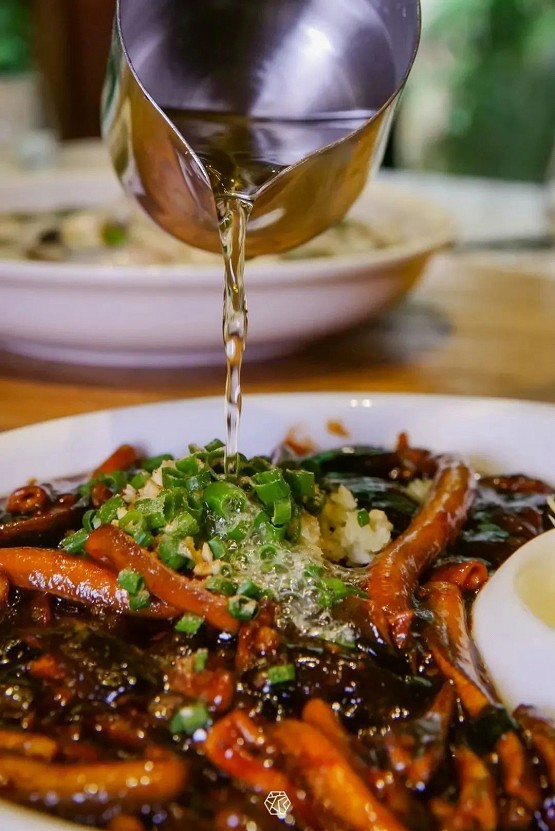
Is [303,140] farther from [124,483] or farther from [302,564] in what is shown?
[302,564]

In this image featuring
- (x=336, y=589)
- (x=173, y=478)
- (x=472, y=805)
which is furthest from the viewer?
(x=173, y=478)

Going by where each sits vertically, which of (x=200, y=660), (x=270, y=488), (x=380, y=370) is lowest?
(x=380, y=370)

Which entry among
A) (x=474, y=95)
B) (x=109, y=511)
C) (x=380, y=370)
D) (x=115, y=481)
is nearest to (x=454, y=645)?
(x=109, y=511)

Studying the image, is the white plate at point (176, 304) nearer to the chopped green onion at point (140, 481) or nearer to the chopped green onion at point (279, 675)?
the chopped green onion at point (140, 481)

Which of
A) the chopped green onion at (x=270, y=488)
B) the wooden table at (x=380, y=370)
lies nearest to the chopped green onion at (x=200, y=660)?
the chopped green onion at (x=270, y=488)

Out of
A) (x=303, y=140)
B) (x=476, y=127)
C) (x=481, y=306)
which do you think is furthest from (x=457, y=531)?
(x=476, y=127)

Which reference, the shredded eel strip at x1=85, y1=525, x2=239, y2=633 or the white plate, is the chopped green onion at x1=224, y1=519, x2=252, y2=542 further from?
the white plate

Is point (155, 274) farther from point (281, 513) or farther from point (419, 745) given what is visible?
point (419, 745)
